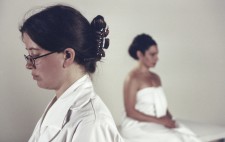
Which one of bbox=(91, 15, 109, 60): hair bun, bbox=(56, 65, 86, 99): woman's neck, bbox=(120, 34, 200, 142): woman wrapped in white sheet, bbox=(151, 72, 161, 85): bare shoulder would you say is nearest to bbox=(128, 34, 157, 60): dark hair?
bbox=(120, 34, 200, 142): woman wrapped in white sheet

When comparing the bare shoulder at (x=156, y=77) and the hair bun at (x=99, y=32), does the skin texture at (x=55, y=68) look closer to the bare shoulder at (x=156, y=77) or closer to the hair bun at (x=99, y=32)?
the hair bun at (x=99, y=32)

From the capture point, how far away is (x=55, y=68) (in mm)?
899

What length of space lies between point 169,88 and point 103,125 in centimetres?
105

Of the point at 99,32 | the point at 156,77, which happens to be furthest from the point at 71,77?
the point at 156,77

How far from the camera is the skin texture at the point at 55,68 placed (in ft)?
2.86

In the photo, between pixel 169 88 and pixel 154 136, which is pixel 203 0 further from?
pixel 154 136

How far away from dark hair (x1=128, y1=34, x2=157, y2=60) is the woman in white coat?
A: 0.66m

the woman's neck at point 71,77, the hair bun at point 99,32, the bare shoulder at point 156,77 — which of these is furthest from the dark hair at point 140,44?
the woman's neck at point 71,77

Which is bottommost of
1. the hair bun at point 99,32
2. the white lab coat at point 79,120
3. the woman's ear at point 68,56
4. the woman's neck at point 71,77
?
the white lab coat at point 79,120

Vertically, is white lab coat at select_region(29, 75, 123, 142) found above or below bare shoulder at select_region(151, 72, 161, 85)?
above

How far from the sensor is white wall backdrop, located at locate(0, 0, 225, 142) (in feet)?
4.55

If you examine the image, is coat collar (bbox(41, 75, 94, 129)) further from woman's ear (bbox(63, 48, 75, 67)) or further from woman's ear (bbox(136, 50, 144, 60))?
woman's ear (bbox(136, 50, 144, 60))

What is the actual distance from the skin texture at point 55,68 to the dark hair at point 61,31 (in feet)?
0.05

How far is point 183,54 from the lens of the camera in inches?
68.7
